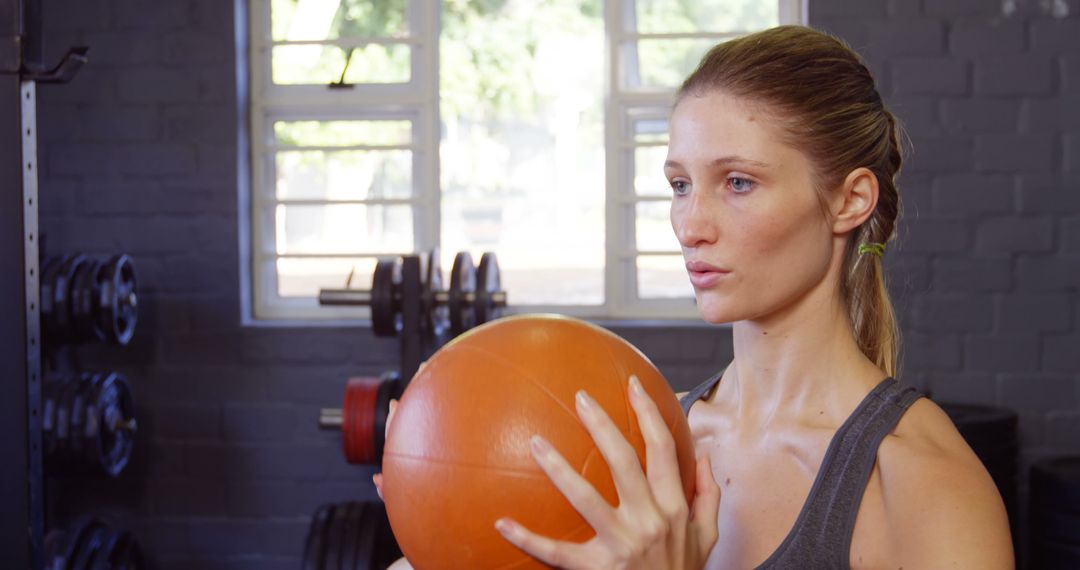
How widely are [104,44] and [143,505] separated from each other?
1.52 meters

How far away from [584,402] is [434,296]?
7.64 feet

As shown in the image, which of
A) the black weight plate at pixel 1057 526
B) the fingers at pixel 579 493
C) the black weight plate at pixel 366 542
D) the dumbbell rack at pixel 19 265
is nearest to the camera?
the fingers at pixel 579 493

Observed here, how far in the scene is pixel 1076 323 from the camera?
3.37 metres

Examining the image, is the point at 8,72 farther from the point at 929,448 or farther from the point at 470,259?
the point at 929,448

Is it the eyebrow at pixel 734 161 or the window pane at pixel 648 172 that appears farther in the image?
the window pane at pixel 648 172

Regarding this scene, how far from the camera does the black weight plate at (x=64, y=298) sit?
120 inches

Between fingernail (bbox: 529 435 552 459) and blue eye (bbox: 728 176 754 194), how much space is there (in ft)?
1.32

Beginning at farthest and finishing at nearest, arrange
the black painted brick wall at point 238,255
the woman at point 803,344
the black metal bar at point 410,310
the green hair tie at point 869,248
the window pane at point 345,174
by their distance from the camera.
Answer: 1. the window pane at point 345,174
2. the black painted brick wall at point 238,255
3. the black metal bar at point 410,310
4. the green hair tie at point 869,248
5. the woman at point 803,344

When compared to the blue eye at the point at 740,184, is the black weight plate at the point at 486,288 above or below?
below

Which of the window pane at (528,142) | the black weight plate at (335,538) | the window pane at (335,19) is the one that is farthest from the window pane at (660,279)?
the black weight plate at (335,538)

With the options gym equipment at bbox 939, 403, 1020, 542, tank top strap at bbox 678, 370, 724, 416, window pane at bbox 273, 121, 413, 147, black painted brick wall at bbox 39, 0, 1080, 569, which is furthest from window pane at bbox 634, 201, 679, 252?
tank top strap at bbox 678, 370, 724, 416

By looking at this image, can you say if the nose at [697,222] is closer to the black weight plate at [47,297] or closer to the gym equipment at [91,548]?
the black weight plate at [47,297]

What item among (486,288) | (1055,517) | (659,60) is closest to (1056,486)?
(1055,517)

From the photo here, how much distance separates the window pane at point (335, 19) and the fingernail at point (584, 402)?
9.49 ft
